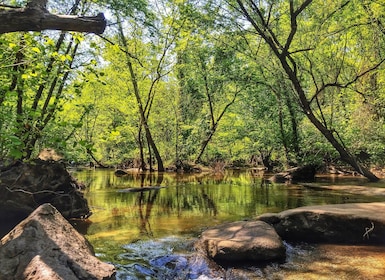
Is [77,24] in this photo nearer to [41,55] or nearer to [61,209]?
[41,55]

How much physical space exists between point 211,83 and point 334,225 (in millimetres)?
18229

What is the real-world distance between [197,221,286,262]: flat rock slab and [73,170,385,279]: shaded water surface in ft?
0.53

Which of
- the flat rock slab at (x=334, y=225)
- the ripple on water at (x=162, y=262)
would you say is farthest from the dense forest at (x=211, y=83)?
the flat rock slab at (x=334, y=225)

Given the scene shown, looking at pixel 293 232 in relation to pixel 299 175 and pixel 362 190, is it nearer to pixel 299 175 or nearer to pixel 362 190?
pixel 362 190

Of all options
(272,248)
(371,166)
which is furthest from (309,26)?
(272,248)

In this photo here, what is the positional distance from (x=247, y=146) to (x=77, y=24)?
68.9 ft

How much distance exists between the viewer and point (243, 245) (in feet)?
15.7

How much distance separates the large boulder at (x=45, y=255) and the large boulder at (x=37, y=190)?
3537 mm

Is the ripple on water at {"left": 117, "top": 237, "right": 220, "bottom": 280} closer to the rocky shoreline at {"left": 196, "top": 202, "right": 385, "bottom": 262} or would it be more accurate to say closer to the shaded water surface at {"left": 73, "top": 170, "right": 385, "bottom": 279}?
the shaded water surface at {"left": 73, "top": 170, "right": 385, "bottom": 279}

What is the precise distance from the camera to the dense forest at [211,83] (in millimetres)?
4891

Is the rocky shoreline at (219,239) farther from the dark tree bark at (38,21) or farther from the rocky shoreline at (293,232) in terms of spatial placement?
the dark tree bark at (38,21)

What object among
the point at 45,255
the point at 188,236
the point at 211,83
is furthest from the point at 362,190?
the point at 211,83

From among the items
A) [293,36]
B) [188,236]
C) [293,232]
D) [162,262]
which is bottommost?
[162,262]

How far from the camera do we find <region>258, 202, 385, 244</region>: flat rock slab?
553 centimetres
